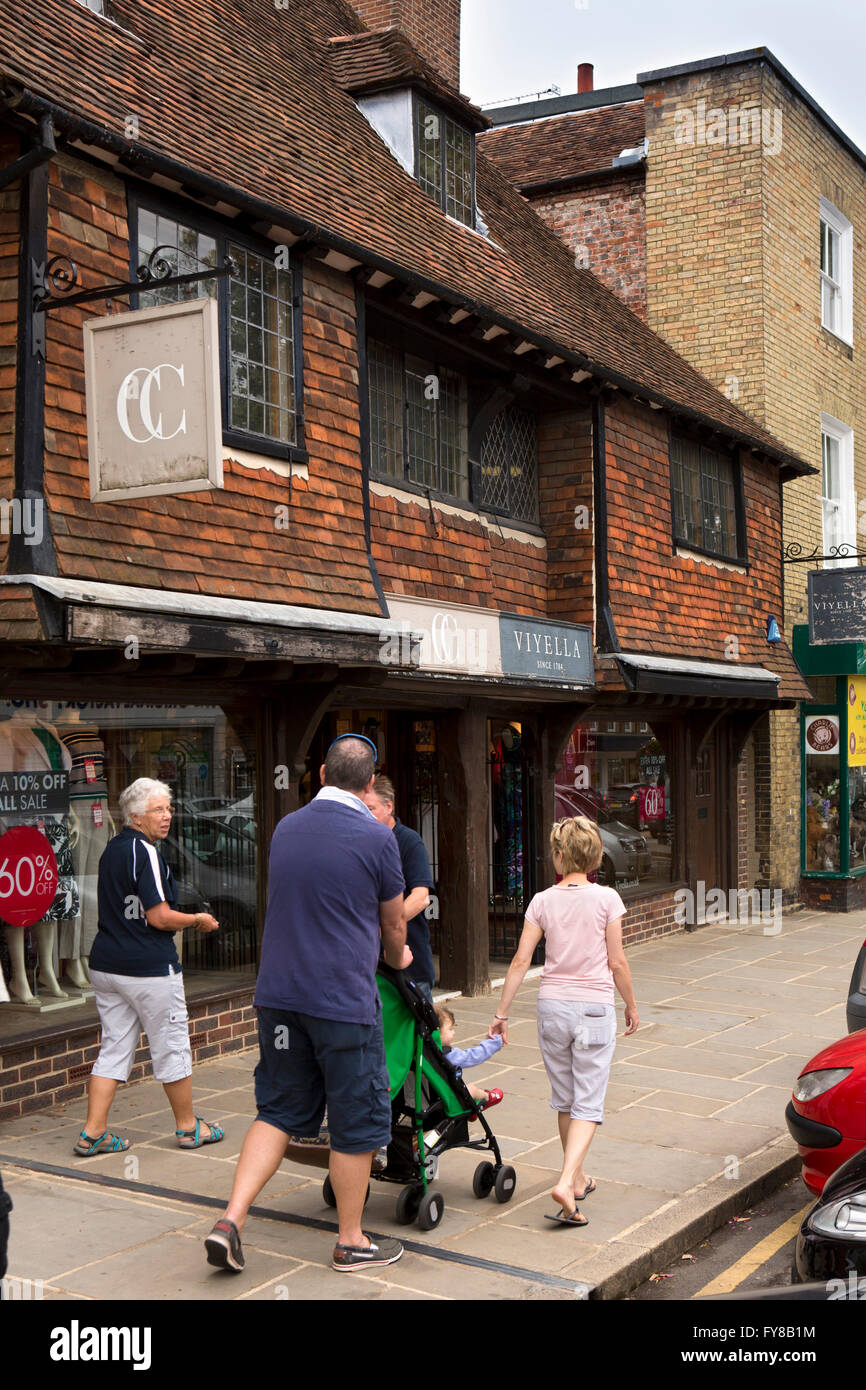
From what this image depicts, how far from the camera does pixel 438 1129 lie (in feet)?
18.3

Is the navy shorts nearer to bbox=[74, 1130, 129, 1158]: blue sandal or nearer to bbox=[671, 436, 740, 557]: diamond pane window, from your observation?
bbox=[74, 1130, 129, 1158]: blue sandal

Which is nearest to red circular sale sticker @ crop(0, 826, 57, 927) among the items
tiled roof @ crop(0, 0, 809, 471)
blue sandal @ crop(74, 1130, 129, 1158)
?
blue sandal @ crop(74, 1130, 129, 1158)

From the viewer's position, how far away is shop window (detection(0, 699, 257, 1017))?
734 cm

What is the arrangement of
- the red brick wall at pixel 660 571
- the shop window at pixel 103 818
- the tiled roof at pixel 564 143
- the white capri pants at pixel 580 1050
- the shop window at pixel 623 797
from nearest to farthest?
the white capri pants at pixel 580 1050 < the shop window at pixel 103 818 < the red brick wall at pixel 660 571 < the shop window at pixel 623 797 < the tiled roof at pixel 564 143

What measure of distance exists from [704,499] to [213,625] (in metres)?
8.73

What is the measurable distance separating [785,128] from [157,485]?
535 inches

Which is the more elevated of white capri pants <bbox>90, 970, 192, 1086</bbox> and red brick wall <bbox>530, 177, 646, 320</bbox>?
red brick wall <bbox>530, 177, 646, 320</bbox>

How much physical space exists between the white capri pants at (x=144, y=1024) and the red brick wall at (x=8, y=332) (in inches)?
83.5

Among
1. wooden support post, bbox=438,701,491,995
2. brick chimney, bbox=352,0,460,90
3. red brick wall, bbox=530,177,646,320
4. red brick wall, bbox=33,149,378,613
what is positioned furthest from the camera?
red brick wall, bbox=530,177,646,320

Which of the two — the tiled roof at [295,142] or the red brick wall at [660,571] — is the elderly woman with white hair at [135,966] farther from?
the red brick wall at [660,571]

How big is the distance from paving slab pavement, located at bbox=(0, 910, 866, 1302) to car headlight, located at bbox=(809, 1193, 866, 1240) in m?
1.05

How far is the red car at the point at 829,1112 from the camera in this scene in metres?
5.52

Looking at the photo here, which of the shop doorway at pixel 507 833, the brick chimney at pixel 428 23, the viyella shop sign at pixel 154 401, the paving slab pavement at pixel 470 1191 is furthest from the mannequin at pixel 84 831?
the brick chimney at pixel 428 23

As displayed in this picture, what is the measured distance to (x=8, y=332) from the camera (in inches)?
266
